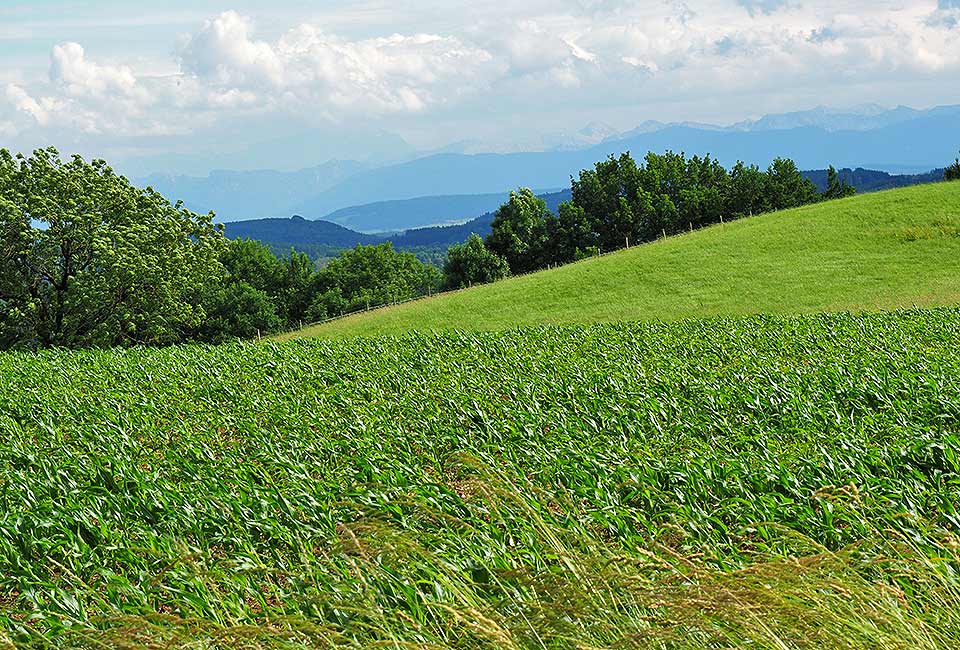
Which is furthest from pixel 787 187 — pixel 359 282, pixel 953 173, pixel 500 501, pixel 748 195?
pixel 500 501

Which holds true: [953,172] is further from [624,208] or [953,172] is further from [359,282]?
[359,282]

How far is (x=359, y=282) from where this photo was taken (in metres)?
110

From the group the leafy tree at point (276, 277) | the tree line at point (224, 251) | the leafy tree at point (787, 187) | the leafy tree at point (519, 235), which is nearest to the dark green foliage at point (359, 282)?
the tree line at point (224, 251)

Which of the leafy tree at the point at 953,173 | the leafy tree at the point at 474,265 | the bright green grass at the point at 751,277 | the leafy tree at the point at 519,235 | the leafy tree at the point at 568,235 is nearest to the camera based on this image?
the bright green grass at the point at 751,277

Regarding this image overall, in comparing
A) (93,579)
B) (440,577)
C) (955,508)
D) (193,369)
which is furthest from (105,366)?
(955,508)

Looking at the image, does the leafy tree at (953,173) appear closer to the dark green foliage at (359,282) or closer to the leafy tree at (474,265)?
the leafy tree at (474,265)

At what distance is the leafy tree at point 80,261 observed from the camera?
45.3 meters

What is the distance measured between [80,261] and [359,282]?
62.4m

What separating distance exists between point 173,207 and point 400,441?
146 feet

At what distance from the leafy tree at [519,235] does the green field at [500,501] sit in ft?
243

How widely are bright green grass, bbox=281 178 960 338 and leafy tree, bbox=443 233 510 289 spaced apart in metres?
33.4

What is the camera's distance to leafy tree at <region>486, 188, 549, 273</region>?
317 feet

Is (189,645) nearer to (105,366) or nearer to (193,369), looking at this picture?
(193,369)

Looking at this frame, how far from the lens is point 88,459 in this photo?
13.8 meters
